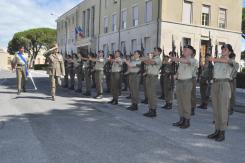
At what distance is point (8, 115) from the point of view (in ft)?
29.0

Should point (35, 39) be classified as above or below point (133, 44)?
above

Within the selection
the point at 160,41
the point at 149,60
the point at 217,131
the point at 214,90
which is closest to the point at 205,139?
the point at 217,131

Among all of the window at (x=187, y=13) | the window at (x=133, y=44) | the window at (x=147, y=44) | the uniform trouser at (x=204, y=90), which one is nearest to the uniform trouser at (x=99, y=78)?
the uniform trouser at (x=204, y=90)

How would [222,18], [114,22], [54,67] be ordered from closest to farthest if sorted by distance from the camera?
[54,67], [222,18], [114,22]

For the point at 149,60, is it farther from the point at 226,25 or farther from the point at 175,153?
the point at 226,25

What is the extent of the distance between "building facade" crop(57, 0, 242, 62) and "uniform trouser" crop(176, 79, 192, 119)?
695 inches

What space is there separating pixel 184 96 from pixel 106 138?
91.0 inches

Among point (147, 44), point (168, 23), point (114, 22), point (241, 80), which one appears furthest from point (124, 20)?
point (241, 80)

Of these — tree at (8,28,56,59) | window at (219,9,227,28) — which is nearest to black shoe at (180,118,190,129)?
window at (219,9,227,28)

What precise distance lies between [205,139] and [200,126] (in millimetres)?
1477

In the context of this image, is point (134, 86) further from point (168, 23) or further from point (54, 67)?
point (168, 23)

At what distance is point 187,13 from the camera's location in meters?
30.4

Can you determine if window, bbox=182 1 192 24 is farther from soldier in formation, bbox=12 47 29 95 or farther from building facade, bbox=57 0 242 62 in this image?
soldier in formation, bbox=12 47 29 95

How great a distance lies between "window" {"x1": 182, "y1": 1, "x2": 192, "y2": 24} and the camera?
3020cm
